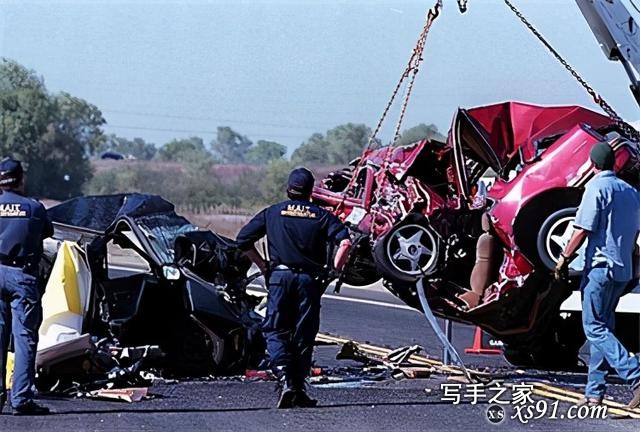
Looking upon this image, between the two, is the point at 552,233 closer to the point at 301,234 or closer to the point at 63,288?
the point at 301,234

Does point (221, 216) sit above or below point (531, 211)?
below

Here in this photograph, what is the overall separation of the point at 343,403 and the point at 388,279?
153 cm

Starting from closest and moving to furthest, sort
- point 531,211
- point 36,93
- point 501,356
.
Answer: point 531,211 < point 501,356 < point 36,93

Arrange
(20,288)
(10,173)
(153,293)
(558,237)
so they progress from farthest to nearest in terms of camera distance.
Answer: (153,293) → (558,237) → (10,173) → (20,288)

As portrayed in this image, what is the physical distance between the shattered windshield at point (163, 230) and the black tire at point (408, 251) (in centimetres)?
180

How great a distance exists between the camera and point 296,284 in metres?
8.57

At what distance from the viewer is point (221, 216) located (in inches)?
1032

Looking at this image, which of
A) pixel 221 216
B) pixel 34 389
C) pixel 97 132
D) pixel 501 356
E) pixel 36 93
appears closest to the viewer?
pixel 34 389

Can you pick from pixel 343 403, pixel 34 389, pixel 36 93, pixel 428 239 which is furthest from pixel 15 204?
pixel 36 93

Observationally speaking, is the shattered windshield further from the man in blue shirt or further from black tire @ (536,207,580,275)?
the man in blue shirt

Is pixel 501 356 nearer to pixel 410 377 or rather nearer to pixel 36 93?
pixel 410 377

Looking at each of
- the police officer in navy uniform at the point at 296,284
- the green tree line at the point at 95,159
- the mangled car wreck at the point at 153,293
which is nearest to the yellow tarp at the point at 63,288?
the mangled car wreck at the point at 153,293

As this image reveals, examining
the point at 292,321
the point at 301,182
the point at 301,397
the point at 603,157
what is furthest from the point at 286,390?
the point at 603,157

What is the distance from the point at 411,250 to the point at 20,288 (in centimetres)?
342
